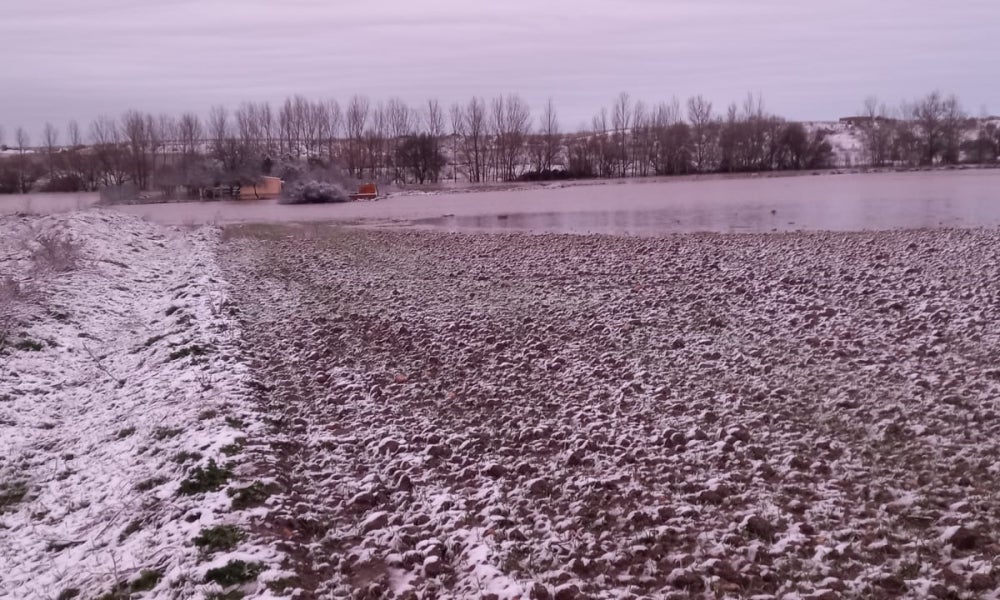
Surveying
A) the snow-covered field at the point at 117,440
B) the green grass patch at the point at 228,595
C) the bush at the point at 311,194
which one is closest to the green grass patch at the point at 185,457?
Result: the snow-covered field at the point at 117,440

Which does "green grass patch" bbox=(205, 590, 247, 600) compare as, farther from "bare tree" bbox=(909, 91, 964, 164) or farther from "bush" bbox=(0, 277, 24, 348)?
"bare tree" bbox=(909, 91, 964, 164)

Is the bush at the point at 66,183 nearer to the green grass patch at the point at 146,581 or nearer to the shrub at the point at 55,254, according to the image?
the shrub at the point at 55,254

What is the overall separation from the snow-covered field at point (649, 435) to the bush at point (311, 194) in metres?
47.4

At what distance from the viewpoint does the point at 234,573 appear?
16.5 ft

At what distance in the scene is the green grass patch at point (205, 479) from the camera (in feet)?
20.9

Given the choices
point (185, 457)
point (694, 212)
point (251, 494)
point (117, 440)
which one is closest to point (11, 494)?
point (117, 440)

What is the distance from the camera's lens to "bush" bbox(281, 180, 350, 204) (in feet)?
199

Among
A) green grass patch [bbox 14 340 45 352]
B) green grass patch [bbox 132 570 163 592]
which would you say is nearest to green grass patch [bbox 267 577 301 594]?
green grass patch [bbox 132 570 163 592]

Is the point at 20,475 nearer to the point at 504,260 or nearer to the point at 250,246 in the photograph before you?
the point at 504,260

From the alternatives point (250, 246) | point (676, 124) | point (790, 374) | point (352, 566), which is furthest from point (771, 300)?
point (676, 124)

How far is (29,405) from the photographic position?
9.12 metres

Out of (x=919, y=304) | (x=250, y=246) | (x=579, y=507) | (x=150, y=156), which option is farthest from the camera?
(x=150, y=156)

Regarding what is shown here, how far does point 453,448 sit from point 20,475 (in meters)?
4.24

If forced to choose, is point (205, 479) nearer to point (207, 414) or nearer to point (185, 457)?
point (185, 457)
